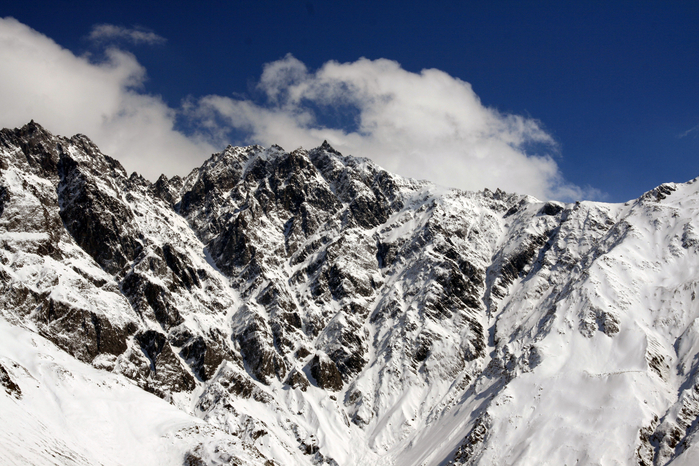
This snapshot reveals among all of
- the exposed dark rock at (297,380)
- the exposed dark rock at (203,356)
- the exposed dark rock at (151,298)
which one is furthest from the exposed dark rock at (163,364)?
the exposed dark rock at (297,380)

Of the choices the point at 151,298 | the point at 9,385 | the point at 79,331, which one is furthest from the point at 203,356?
the point at 9,385

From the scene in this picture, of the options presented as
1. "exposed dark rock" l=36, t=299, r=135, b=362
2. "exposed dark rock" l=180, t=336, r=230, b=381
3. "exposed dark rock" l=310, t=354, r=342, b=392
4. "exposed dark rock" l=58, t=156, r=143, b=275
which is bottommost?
"exposed dark rock" l=36, t=299, r=135, b=362

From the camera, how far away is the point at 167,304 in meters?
184

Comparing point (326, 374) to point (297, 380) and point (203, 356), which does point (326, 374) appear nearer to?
point (297, 380)

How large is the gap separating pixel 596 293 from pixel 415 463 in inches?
3123

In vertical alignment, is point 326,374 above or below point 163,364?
above

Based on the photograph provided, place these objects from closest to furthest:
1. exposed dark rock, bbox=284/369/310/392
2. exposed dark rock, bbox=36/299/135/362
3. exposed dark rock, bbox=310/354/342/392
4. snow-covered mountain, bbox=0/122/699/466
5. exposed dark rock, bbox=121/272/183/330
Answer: snow-covered mountain, bbox=0/122/699/466, exposed dark rock, bbox=36/299/135/362, exposed dark rock, bbox=121/272/183/330, exposed dark rock, bbox=284/369/310/392, exposed dark rock, bbox=310/354/342/392

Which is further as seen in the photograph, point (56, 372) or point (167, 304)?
point (167, 304)

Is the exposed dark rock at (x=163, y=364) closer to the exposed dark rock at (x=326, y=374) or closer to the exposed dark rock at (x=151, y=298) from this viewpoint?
the exposed dark rock at (x=151, y=298)

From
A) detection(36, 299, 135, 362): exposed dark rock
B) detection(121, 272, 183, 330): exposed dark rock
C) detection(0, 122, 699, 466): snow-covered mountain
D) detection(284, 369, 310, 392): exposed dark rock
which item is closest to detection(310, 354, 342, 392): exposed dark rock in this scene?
detection(0, 122, 699, 466): snow-covered mountain

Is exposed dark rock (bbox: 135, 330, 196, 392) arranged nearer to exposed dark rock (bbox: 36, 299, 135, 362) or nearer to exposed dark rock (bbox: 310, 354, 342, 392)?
exposed dark rock (bbox: 36, 299, 135, 362)

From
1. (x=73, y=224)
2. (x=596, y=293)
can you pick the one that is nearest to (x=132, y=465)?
(x=73, y=224)

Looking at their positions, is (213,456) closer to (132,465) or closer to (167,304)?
(132,465)

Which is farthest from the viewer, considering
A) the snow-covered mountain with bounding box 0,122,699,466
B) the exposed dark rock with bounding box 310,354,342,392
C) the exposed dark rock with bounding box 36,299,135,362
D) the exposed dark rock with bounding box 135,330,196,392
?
the exposed dark rock with bounding box 310,354,342,392
